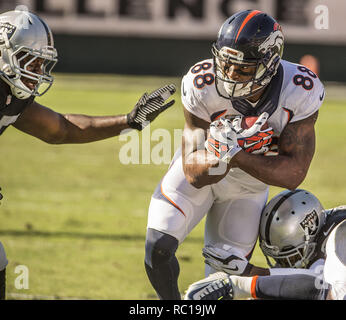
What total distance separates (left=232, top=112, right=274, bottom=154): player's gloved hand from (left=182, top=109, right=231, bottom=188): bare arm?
0.19 m

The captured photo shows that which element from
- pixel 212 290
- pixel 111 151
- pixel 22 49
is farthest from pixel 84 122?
pixel 111 151

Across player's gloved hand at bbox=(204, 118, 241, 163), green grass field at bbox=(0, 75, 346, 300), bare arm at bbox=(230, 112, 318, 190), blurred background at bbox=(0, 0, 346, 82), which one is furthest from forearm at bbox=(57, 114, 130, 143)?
blurred background at bbox=(0, 0, 346, 82)

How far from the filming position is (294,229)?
437cm

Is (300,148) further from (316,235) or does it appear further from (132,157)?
(132,157)

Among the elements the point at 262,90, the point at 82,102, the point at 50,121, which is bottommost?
the point at 82,102

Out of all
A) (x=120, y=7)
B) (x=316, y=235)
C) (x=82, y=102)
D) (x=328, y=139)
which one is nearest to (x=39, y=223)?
(x=316, y=235)

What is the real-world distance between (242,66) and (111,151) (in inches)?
304

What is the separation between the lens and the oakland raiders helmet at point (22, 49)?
4352 mm

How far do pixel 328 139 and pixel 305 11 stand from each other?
1004 centimetres

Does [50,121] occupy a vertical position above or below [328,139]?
above

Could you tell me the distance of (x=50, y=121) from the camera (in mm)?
4914

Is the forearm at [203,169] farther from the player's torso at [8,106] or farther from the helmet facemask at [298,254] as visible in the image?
the player's torso at [8,106]

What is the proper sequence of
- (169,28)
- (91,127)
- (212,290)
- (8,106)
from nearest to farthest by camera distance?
1. (212,290)
2. (8,106)
3. (91,127)
4. (169,28)

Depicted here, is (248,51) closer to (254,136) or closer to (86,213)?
(254,136)
